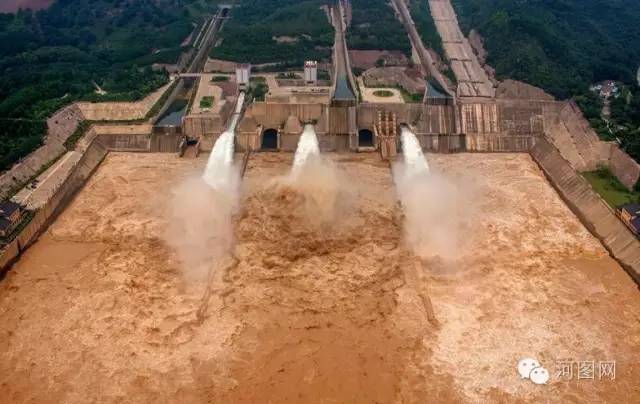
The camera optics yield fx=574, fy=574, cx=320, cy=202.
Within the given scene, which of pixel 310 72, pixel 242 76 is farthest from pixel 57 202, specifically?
pixel 310 72

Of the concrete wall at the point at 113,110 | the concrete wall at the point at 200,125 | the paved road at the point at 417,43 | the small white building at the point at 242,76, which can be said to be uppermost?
the paved road at the point at 417,43

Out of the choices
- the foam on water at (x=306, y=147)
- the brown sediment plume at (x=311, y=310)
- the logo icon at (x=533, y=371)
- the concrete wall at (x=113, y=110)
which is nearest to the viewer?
the brown sediment plume at (x=311, y=310)

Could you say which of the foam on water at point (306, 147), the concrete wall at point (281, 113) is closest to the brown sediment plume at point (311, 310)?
the foam on water at point (306, 147)

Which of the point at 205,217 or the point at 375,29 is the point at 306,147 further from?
the point at 375,29

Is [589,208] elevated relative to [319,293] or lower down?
elevated

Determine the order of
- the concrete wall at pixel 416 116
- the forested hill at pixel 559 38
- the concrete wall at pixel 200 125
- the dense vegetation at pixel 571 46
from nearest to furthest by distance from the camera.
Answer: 1. the concrete wall at pixel 200 125
2. the dense vegetation at pixel 571 46
3. the concrete wall at pixel 416 116
4. the forested hill at pixel 559 38

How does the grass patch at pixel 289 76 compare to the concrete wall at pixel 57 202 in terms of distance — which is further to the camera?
the grass patch at pixel 289 76

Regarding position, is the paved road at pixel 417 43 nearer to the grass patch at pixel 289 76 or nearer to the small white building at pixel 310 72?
the small white building at pixel 310 72

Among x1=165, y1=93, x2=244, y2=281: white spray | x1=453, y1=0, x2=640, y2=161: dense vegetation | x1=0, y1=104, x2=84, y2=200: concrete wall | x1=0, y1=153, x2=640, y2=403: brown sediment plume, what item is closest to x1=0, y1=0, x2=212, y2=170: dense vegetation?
x1=0, y1=104, x2=84, y2=200: concrete wall
